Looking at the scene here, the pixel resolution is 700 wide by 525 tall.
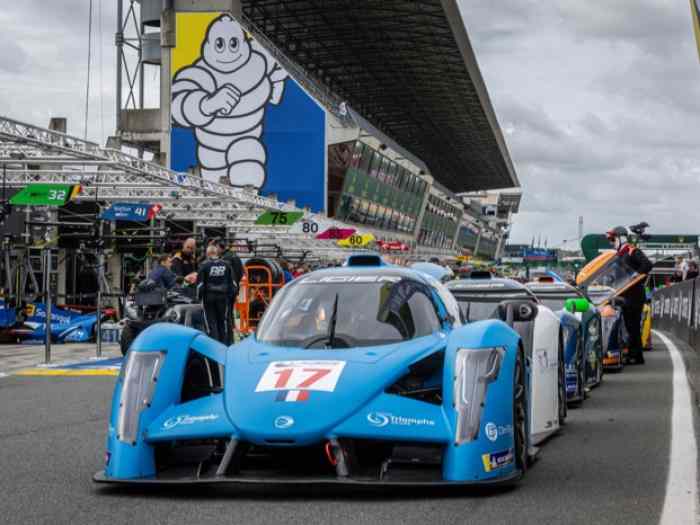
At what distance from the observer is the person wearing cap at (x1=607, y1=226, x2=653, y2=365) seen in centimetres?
1689

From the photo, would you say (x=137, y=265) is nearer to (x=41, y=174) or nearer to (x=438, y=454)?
(x=41, y=174)

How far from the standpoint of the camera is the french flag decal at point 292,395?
6.35 metres

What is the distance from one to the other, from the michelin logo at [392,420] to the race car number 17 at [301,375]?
285mm

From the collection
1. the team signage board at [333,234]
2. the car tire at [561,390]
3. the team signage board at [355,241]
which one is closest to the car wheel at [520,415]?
the car tire at [561,390]

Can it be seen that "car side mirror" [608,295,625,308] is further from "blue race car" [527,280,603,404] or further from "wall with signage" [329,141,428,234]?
"wall with signage" [329,141,428,234]

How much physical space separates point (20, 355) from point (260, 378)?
1394 centimetres

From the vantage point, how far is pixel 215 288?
1678 centimetres

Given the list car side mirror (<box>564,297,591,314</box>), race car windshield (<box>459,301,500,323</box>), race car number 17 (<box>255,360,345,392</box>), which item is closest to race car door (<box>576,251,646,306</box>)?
car side mirror (<box>564,297,591,314</box>)

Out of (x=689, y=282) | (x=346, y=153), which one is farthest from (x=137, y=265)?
(x=346, y=153)

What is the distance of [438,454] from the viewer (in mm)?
6777

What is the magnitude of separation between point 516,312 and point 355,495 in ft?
8.27

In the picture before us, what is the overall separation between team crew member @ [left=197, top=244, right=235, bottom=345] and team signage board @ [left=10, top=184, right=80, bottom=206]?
2768 millimetres

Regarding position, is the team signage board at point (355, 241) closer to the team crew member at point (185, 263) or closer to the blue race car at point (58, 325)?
the blue race car at point (58, 325)

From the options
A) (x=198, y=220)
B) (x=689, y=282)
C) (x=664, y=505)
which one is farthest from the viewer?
(x=198, y=220)
